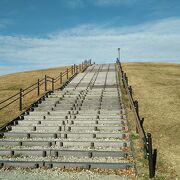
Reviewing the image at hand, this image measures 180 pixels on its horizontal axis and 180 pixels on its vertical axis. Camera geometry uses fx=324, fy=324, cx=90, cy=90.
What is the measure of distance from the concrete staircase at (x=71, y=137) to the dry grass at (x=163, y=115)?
1218 mm

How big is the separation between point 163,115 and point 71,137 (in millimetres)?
6335

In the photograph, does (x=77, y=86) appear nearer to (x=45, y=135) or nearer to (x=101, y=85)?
(x=101, y=85)

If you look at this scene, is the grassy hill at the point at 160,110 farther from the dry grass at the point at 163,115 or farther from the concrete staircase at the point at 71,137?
the concrete staircase at the point at 71,137

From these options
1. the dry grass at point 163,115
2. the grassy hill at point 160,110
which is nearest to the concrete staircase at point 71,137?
the dry grass at point 163,115

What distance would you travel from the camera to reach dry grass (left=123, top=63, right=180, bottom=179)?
11383mm

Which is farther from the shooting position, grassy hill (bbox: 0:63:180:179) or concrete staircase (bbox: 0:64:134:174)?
grassy hill (bbox: 0:63:180:179)

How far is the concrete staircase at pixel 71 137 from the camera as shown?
11297 millimetres

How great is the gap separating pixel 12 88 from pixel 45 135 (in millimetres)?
17503

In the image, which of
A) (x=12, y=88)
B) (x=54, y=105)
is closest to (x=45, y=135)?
(x=54, y=105)

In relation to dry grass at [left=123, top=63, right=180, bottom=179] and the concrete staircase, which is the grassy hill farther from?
the concrete staircase

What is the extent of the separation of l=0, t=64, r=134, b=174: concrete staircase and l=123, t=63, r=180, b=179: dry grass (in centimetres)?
122

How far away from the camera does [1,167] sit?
431 inches

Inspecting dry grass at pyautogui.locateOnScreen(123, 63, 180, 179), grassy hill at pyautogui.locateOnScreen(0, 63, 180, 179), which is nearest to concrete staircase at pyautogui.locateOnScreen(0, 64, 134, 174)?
dry grass at pyautogui.locateOnScreen(123, 63, 180, 179)

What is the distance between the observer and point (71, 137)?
13.9m
